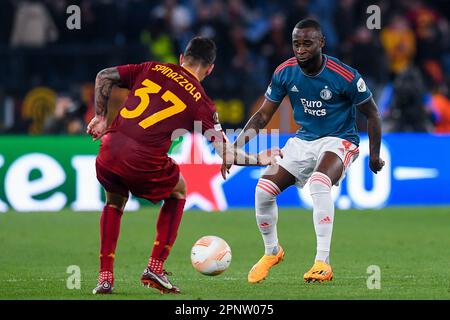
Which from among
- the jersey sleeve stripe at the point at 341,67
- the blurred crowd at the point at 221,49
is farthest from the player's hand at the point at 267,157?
the blurred crowd at the point at 221,49

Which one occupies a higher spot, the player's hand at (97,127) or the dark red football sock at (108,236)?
the player's hand at (97,127)

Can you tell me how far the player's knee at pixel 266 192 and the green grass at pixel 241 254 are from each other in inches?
27.6

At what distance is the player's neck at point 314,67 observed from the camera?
9.96 m

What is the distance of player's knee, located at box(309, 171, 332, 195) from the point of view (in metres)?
9.77

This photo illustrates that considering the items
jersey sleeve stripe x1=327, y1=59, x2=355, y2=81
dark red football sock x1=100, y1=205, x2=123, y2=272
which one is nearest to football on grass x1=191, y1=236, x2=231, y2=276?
dark red football sock x1=100, y1=205, x2=123, y2=272

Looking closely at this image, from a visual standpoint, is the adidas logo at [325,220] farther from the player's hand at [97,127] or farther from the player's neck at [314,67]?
the player's hand at [97,127]

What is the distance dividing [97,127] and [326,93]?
7.55ft

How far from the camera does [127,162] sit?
8.67 m

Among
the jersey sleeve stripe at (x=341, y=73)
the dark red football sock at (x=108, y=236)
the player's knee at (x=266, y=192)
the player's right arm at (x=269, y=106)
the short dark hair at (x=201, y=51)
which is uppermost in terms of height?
the short dark hair at (x=201, y=51)

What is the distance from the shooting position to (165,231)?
29.5 feet
